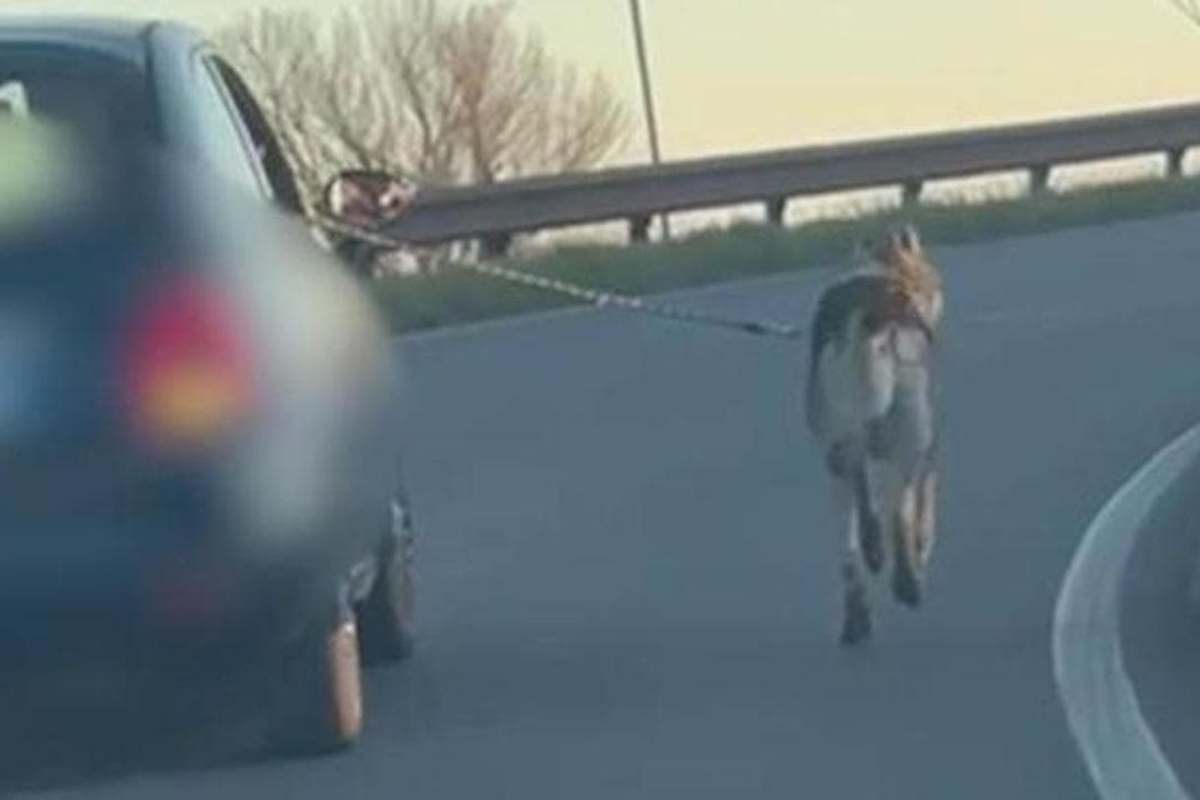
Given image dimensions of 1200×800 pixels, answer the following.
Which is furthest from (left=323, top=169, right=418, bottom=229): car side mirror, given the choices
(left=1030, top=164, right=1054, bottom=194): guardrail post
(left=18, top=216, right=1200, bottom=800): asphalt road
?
(left=1030, top=164, right=1054, bottom=194): guardrail post

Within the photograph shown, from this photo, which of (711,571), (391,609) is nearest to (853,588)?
(391,609)

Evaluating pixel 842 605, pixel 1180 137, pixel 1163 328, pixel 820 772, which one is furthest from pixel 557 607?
pixel 1180 137

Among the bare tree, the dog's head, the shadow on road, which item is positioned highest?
the shadow on road

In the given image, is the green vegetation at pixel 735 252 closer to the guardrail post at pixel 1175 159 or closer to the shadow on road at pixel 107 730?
the guardrail post at pixel 1175 159

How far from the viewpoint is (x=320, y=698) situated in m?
12.8

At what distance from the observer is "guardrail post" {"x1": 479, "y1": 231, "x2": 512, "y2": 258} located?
3550 cm

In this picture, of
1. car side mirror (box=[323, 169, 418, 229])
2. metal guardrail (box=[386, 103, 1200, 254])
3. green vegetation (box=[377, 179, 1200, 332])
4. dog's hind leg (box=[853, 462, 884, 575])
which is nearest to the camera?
car side mirror (box=[323, 169, 418, 229])

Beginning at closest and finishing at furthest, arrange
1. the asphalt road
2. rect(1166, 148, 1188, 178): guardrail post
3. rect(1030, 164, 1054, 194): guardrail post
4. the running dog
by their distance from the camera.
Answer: the asphalt road → the running dog → rect(1030, 164, 1054, 194): guardrail post → rect(1166, 148, 1188, 178): guardrail post

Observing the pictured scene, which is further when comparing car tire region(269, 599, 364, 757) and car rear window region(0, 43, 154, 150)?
car tire region(269, 599, 364, 757)

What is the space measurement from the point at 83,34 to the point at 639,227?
25.7 m

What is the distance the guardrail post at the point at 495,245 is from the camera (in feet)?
116

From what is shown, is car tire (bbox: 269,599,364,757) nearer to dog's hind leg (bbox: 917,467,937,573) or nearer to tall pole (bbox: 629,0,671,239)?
dog's hind leg (bbox: 917,467,937,573)

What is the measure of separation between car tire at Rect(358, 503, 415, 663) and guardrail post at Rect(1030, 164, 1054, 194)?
28189 millimetres

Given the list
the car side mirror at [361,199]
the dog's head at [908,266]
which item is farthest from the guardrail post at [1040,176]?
the car side mirror at [361,199]
